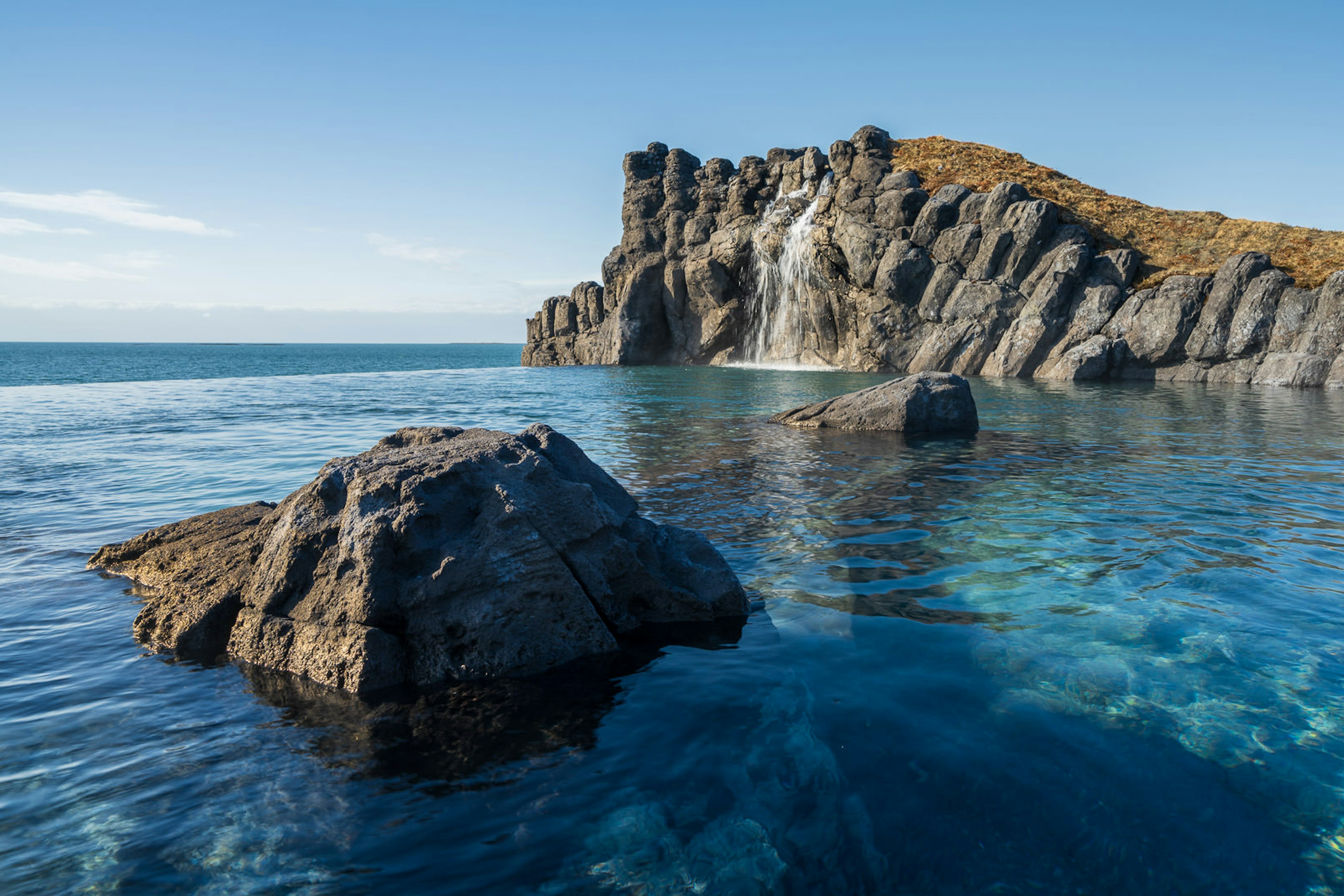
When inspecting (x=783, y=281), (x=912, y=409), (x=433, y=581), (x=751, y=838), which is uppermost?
(x=783, y=281)

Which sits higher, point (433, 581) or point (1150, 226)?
point (1150, 226)

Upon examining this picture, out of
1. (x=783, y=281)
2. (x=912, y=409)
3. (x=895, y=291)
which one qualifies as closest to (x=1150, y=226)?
(x=895, y=291)

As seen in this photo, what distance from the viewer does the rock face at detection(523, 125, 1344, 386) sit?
3962cm

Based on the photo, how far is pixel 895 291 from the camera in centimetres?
5216

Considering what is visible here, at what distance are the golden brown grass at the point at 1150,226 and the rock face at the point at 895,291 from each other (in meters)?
1.79

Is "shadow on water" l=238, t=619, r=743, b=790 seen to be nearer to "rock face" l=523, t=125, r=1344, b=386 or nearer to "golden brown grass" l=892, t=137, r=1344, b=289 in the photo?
"rock face" l=523, t=125, r=1344, b=386

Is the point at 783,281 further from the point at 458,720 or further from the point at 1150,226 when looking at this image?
the point at 458,720

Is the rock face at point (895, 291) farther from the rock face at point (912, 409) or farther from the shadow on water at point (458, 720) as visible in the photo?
the shadow on water at point (458, 720)

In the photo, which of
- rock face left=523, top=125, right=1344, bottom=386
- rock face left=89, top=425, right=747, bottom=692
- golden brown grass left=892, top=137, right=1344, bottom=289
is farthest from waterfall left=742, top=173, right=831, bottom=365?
rock face left=89, top=425, right=747, bottom=692

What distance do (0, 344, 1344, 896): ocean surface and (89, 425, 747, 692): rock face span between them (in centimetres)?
32

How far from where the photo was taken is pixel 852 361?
185 ft

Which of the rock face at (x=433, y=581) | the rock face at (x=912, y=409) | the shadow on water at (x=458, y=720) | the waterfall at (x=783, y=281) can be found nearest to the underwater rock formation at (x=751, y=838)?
the shadow on water at (x=458, y=720)

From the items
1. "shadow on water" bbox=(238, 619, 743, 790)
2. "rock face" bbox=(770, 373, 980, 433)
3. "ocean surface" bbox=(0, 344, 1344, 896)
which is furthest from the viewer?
"rock face" bbox=(770, 373, 980, 433)

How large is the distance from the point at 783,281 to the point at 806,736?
5986 centimetres
